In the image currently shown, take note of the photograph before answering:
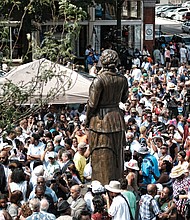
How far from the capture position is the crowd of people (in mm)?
10266

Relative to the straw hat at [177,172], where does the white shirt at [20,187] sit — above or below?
below

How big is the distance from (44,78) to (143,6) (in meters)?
28.8

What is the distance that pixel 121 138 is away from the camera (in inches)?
470

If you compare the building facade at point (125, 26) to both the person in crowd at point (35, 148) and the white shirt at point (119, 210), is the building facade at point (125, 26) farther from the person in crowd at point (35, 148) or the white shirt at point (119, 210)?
the white shirt at point (119, 210)

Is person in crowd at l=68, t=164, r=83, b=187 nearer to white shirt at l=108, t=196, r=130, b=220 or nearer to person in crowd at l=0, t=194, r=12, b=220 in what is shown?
person in crowd at l=0, t=194, r=12, b=220

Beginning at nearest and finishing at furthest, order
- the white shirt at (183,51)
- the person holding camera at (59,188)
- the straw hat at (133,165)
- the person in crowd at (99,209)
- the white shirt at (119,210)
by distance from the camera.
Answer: the person in crowd at (99,209) → the white shirt at (119,210) → the person holding camera at (59,188) → the straw hat at (133,165) → the white shirt at (183,51)

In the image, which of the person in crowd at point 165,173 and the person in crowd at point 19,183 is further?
the person in crowd at point 165,173

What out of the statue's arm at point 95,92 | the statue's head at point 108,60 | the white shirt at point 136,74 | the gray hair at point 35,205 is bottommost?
the white shirt at point 136,74

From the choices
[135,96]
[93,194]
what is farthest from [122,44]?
[93,194]

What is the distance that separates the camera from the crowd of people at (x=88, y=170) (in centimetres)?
1027

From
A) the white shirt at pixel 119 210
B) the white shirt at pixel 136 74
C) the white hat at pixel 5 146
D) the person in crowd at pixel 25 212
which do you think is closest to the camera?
the person in crowd at pixel 25 212

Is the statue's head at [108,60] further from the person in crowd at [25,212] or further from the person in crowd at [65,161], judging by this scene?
the person in crowd at [25,212]

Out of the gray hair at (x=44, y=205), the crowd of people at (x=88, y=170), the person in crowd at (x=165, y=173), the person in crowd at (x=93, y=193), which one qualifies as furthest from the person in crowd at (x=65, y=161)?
the gray hair at (x=44, y=205)

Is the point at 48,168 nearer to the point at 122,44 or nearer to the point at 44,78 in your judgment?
the point at 44,78
